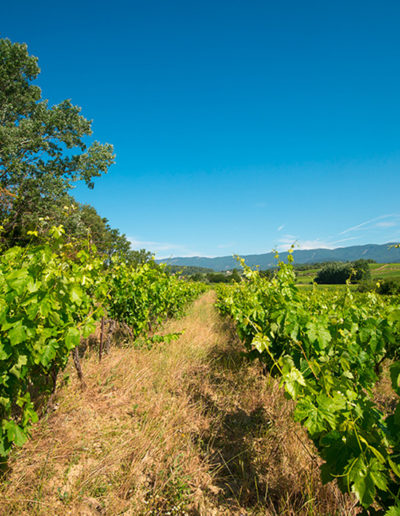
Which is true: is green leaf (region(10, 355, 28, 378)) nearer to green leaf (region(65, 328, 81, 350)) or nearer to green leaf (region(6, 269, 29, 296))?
green leaf (region(65, 328, 81, 350))

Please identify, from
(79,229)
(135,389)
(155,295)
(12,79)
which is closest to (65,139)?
(12,79)

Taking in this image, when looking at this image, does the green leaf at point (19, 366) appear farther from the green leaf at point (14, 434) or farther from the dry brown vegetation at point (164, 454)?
the dry brown vegetation at point (164, 454)

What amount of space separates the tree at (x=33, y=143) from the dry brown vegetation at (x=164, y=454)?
431 inches

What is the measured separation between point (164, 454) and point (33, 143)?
49.0 ft

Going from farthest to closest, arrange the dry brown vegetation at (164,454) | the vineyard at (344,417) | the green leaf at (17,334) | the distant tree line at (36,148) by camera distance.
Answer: the distant tree line at (36,148), the dry brown vegetation at (164,454), the green leaf at (17,334), the vineyard at (344,417)

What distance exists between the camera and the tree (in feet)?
39.3

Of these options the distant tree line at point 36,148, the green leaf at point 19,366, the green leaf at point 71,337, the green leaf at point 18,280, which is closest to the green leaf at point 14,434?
the green leaf at point 19,366

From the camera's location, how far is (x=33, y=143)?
41.3 feet

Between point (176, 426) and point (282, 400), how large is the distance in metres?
1.28

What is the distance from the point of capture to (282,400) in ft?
9.93

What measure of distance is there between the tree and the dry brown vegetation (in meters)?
11.0

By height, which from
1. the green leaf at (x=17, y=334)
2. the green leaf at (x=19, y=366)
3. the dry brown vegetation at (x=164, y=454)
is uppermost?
the green leaf at (x=17, y=334)

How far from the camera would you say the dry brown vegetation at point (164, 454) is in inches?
69.1

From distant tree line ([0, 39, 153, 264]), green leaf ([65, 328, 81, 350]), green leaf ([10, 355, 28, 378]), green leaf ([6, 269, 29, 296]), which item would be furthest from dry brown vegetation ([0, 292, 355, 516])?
distant tree line ([0, 39, 153, 264])
